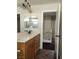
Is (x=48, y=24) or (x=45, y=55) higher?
(x=48, y=24)

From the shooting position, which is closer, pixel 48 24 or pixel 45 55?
pixel 45 55

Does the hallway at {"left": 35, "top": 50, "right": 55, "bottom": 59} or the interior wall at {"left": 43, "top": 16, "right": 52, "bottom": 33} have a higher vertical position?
the interior wall at {"left": 43, "top": 16, "right": 52, "bottom": 33}

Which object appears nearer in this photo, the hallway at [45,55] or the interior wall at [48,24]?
the hallway at [45,55]

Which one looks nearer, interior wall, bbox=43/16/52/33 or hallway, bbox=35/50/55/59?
hallway, bbox=35/50/55/59

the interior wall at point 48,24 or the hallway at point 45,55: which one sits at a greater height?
the interior wall at point 48,24
